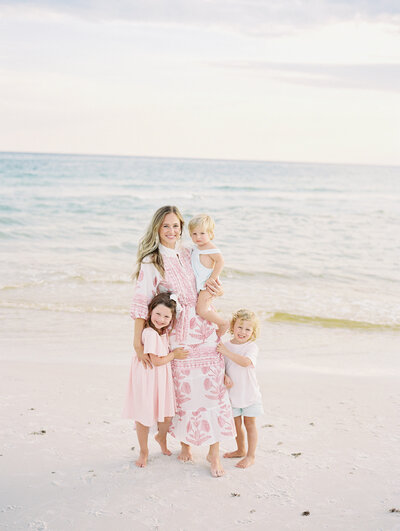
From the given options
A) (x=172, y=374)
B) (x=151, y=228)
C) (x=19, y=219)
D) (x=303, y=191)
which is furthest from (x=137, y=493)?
(x=303, y=191)

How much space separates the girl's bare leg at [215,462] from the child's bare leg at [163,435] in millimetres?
329

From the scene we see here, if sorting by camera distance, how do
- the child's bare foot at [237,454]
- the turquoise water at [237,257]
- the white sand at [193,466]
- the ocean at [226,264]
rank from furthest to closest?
1. the turquoise water at [237,257]
2. the ocean at [226,264]
3. the child's bare foot at [237,454]
4. the white sand at [193,466]

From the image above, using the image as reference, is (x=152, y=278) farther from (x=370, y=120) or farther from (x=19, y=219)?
(x=370, y=120)

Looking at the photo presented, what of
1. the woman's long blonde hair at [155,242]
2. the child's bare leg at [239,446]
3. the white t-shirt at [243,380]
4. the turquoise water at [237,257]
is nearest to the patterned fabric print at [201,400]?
the white t-shirt at [243,380]

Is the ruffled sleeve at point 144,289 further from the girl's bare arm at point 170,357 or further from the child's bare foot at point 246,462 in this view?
the child's bare foot at point 246,462

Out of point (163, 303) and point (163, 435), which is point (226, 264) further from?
point (163, 303)

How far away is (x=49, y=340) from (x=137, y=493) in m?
3.71

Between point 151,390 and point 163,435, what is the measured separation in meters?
0.44

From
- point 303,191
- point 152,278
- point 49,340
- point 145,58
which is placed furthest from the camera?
point 303,191

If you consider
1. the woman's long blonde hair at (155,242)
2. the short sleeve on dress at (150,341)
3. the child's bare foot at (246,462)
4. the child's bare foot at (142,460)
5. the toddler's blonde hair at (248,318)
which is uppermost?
the woman's long blonde hair at (155,242)

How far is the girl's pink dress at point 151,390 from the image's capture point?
3.66 meters

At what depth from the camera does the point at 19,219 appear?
59.9ft

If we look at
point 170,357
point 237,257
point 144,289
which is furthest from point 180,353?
point 237,257

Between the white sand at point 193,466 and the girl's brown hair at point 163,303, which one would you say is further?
the girl's brown hair at point 163,303
